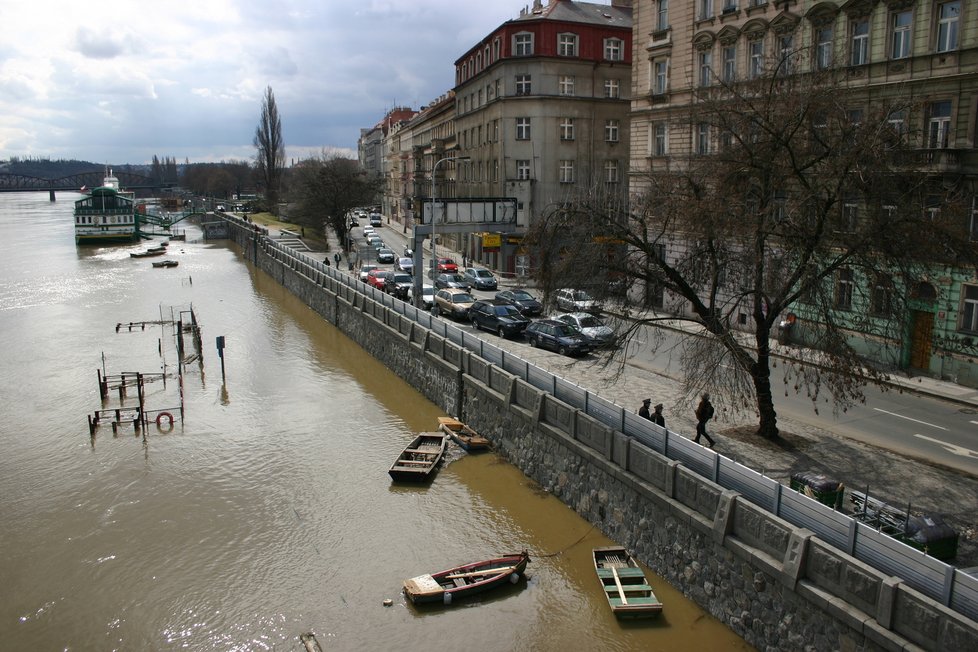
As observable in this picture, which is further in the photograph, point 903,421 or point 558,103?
point 558,103

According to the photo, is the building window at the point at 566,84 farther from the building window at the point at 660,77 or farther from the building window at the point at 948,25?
the building window at the point at 948,25

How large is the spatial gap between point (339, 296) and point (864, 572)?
35985 mm

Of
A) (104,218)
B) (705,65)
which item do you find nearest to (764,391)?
(705,65)

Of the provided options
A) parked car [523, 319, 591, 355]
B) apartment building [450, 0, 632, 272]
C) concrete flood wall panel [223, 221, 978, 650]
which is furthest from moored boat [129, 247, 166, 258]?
concrete flood wall panel [223, 221, 978, 650]

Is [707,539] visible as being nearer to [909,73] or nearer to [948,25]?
[909,73]

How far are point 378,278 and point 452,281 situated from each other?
18.6ft

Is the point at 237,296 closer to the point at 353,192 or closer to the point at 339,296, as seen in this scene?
the point at 339,296

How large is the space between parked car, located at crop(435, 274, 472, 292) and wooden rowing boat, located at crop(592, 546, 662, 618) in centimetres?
3083

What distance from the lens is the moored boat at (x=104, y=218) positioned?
335 ft

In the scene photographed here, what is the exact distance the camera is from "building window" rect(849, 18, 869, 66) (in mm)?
26266

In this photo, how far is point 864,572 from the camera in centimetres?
1026

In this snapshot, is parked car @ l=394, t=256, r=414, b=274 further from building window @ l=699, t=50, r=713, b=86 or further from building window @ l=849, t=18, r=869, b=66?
building window @ l=849, t=18, r=869, b=66

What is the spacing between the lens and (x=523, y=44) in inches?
2083

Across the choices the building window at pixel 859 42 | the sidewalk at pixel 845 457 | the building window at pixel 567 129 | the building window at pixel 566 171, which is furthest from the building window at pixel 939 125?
the building window at pixel 567 129
